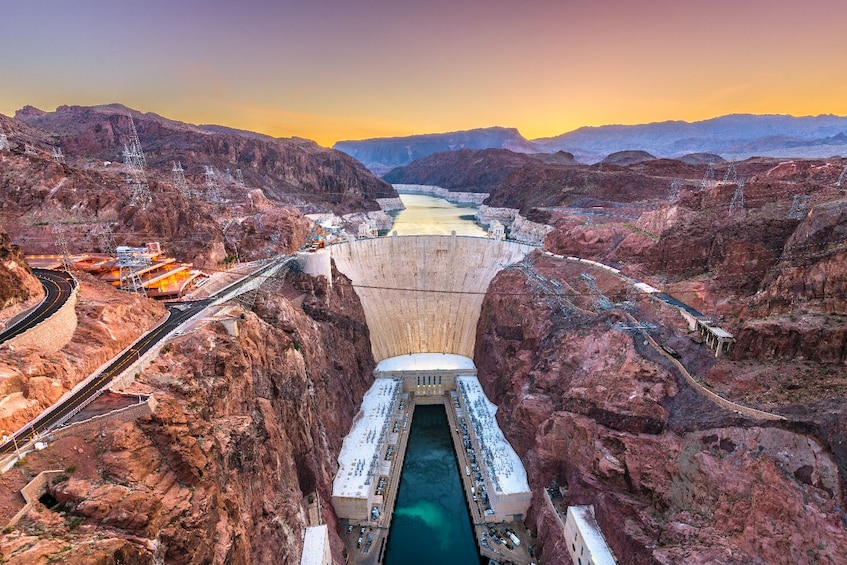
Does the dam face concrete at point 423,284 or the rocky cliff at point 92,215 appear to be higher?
the rocky cliff at point 92,215

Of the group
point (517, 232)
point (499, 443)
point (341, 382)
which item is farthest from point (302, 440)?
point (517, 232)

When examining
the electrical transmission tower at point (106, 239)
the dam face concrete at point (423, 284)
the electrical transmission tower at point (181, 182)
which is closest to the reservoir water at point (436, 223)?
the dam face concrete at point (423, 284)

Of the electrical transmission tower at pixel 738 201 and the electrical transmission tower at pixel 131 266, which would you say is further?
the electrical transmission tower at pixel 738 201

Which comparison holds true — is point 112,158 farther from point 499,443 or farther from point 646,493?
point 646,493

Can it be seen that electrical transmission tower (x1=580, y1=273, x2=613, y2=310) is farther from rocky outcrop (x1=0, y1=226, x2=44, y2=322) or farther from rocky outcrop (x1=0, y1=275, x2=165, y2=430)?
rocky outcrop (x1=0, y1=226, x2=44, y2=322)

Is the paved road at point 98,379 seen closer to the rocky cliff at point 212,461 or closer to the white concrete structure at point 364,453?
the rocky cliff at point 212,461

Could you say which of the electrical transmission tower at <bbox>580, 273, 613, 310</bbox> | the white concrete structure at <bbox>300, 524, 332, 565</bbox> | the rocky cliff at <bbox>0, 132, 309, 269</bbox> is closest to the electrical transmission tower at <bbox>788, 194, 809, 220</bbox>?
the electrical transmission tower at <bbox>580, 273, 613, 310</bbox>
